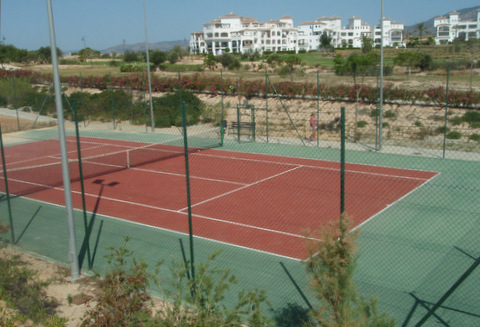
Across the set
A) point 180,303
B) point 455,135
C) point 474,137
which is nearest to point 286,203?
point 180,303

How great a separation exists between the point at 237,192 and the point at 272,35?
109 m

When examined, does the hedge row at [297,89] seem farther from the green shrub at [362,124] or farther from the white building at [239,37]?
the white building at [239,37]

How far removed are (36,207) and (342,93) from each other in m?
17.3

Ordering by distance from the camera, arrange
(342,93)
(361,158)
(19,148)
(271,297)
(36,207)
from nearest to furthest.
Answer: (271,297), (36,207), (361,158), (19,148), (342,93)

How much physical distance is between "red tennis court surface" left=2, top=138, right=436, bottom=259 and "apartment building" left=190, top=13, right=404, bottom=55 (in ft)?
287

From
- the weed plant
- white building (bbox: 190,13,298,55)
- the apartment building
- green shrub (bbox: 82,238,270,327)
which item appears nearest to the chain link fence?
green shrub (bbox: 82,238,270,327)

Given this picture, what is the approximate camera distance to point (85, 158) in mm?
18594

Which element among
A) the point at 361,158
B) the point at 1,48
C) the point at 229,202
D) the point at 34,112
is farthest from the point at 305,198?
the point at 1,48

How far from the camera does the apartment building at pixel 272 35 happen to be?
11625cm

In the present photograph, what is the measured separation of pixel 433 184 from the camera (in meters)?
14.0

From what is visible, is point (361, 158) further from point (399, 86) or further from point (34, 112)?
point (34, 112)

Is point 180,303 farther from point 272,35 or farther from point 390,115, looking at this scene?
point 272,35

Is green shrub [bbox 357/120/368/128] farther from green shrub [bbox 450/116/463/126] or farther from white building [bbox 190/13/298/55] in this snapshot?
white building [bbox 190/13/298/55]

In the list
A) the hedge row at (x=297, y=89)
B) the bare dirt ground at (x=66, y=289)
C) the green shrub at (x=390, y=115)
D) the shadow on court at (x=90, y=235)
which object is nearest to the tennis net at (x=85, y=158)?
the shadow on court at (x=90, y=235)
